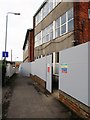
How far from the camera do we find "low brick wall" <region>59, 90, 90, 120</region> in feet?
23.2

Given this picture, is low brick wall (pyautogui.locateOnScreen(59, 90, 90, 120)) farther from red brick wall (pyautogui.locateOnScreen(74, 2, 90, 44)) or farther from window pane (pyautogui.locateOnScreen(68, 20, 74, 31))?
window pane (pyautogui.locateOnScreen(68, 20, 74, 31))

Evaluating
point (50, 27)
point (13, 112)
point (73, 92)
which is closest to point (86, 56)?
point (73, 92)

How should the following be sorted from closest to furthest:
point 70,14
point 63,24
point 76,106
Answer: point 76,106 → point 70,14 → point 63,24

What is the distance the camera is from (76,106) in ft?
26.7

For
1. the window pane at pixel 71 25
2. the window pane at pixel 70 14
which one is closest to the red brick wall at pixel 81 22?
the window pane at pixel 71 25

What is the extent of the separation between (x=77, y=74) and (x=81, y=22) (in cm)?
982

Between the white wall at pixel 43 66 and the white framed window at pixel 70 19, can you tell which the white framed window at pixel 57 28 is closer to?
the white framed window at pixel 70 19

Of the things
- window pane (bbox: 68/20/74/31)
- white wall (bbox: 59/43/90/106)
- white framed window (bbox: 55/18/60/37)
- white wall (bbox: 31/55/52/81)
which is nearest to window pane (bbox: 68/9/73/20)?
window pane (bbox: 68/20/74/31)

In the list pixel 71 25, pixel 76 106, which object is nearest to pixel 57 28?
pixel 71 25

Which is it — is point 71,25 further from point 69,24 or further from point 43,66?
point 43,66

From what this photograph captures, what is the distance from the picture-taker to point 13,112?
851 cm

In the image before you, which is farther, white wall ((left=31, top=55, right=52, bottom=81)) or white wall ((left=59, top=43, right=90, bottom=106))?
white wall ((left=31, top=55, right=52, bottom=81))

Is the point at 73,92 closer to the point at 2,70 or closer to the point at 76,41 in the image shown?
the point at 76,41

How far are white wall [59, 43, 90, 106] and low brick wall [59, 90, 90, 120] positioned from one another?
0.17 meters
